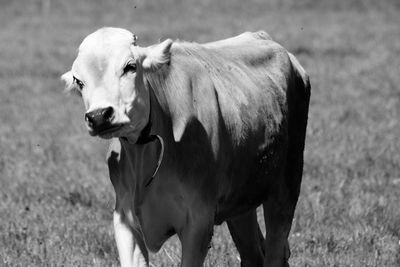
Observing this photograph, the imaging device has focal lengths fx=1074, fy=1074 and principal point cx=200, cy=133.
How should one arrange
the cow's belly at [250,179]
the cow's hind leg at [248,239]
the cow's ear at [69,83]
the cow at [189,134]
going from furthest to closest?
1. the cow's hind leg at [248,239]
2. the cow's belly at [250,179]
3. the cow's ear at [69,83]
4. the cow at [189,134]

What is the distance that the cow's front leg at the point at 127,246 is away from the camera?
5.31 metres

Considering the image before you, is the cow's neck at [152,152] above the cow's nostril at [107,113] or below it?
below

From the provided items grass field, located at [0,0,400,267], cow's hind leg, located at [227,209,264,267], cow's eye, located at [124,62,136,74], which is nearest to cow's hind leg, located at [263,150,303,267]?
cow's hind leg, located at [227,209,264,267]

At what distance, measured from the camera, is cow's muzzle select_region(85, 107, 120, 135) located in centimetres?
464

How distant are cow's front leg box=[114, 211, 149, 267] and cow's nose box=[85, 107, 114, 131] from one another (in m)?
0.83

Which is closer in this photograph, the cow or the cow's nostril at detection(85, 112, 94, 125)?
the cow's nostril at detection(85, 112, 94, 125)

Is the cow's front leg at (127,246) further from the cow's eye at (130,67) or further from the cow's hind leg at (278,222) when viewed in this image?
the cow's hind leg at (278,222)

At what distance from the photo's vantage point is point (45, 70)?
658 inches

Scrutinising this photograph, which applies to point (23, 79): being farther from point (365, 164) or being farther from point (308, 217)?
point (308, 217)

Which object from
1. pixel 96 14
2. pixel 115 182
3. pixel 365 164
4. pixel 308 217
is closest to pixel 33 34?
pixel 96 14

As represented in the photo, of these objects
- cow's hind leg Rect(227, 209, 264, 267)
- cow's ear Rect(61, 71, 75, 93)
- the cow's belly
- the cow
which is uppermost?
cow's ear Rect(61, 71, 75, 93)

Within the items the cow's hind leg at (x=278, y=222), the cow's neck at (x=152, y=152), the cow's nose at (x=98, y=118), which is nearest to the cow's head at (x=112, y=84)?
the cow's nose at (x=98, y=118)

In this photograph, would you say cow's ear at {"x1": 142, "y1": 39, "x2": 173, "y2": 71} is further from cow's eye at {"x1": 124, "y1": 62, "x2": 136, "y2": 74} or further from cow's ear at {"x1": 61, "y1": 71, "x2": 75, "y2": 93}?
cow's ear at {"x1": 61, "y1": 71, "x2": 75, "y2": 93}

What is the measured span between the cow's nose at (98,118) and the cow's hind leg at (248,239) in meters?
2.04
